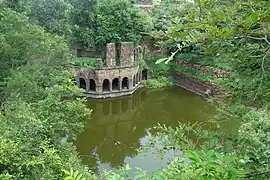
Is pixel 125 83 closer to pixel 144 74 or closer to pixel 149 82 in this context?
pixel 149 82

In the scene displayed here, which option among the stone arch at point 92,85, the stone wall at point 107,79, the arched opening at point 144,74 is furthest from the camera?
the arched opening at point 144,74

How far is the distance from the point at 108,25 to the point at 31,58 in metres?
6.74

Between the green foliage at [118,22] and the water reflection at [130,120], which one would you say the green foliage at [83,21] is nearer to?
the green foliage at [118,22]

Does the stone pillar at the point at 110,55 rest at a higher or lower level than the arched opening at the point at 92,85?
higher

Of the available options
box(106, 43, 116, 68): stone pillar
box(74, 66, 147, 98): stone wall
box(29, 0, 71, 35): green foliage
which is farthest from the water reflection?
box(29, 0, 71, 35): green foliage

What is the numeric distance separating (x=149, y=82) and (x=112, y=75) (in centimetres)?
242

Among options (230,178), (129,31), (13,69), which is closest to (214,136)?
(230,178)

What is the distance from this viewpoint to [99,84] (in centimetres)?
1525

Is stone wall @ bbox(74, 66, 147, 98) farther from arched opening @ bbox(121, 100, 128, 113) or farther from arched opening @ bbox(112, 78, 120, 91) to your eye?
arched opening @ bbox(121, 100, 128, 113)

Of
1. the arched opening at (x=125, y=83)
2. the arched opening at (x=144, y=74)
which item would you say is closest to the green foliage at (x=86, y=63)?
the arched opening at (x=125, y=83)

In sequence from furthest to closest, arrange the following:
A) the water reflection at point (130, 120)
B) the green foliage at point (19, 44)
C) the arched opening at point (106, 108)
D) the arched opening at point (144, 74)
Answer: the arched opening at point (144, 74) → the arched opening at point (106, 108) → the water reflection at point (130, 120) → the green foliage at point (19, 44)

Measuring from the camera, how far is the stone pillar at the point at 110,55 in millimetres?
15453

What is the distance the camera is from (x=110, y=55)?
1554 cm

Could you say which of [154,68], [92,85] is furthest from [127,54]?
[154,68]
